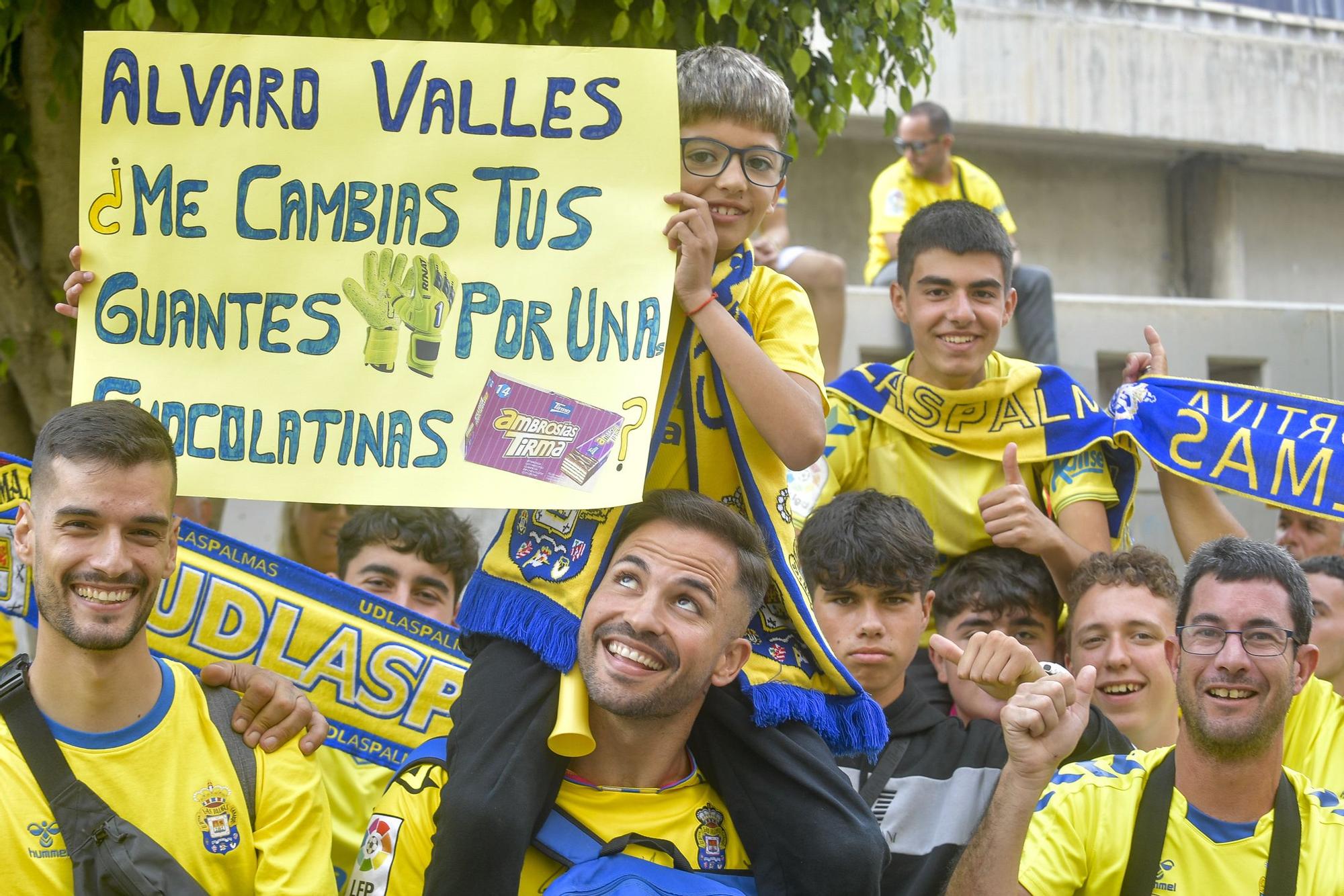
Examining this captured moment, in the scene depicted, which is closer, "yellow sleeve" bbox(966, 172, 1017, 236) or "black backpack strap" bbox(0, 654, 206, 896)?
"black backpack strap" bbox(0, 654, 206, 896)

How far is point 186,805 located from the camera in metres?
Answer: 3.30

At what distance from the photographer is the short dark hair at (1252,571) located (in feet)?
12.7

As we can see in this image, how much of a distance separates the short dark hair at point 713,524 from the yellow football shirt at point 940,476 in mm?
1160

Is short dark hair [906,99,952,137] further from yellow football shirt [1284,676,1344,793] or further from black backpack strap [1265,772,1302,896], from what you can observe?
black backpack strap [1265,772,1302,896]

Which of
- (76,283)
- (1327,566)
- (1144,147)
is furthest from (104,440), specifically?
(1144,147)

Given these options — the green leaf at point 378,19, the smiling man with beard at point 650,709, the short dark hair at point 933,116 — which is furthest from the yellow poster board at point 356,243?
the short dark hair at point 933,116

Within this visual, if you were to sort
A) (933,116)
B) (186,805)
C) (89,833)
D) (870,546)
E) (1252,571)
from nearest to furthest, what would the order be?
(89,833)
(186,805)
(1252,571)
(870,546)
(933,116)

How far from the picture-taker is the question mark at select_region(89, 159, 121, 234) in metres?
3.68

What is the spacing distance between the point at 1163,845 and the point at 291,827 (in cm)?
186

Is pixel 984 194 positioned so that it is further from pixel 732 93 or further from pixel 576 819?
pixel 576 819

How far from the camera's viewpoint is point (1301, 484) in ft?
15.7

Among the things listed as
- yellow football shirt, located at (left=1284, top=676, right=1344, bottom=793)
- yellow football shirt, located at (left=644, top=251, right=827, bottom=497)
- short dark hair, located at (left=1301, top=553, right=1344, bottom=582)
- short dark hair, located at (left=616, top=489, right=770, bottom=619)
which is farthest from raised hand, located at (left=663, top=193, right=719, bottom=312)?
short dark hair, located at (left=1301, top=553, right=1344, bottom=582)

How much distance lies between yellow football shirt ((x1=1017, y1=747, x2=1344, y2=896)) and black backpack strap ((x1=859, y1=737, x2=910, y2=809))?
416 mm

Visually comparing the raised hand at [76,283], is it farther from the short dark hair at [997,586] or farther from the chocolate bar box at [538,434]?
the short dark hair at [997,586]
